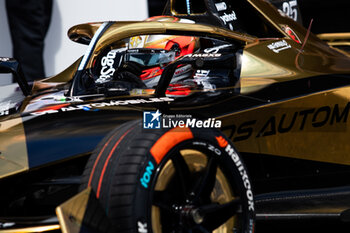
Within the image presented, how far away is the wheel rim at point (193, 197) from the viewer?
2.70 metres

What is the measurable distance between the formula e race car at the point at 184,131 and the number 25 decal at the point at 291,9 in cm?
66

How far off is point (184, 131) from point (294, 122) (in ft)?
2.90

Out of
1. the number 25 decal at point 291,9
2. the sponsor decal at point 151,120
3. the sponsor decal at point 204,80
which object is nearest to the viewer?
the sponsor decal at point 151,120

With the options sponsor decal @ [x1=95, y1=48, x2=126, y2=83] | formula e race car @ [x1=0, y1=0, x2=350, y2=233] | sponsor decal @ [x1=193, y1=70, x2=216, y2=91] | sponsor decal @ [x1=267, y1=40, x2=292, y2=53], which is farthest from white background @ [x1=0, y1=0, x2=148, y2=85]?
sponsor decal @ [x1=193, y1=70, x2=216, y2=91]

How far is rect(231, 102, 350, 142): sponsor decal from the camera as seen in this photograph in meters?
3.26

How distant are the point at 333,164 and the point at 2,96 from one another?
6.52 ft

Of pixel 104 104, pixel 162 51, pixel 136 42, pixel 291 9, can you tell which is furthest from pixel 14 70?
pixel 291 9

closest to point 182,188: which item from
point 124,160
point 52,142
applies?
point 124,160

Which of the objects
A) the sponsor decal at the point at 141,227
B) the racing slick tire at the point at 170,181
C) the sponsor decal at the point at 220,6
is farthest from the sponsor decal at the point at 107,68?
the sponsor decal at the point at 141,227

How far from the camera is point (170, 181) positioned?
2.74 meters

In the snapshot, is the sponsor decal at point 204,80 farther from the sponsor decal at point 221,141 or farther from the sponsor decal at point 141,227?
the sponsor decal at point 141,227

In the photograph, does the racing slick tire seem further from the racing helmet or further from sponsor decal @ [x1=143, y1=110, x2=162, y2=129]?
the racing helmet

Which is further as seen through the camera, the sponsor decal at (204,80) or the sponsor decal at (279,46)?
the sponsor decal at (279,46)

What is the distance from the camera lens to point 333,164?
144 inches
